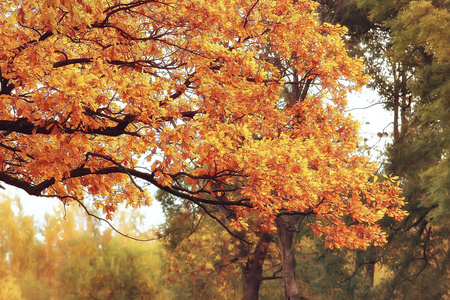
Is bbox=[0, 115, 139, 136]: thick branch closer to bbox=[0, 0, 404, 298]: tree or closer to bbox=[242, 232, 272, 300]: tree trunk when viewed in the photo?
bbox=[0, 0, 404, 298]: tree

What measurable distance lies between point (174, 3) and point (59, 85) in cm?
198

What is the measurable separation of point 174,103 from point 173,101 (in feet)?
0.80

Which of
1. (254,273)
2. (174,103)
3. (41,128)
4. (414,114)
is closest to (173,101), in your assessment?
(174,103)

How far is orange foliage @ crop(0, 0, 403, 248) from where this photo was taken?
753cm

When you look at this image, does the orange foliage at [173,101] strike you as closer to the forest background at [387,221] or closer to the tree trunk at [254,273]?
the forest background at [387,221]

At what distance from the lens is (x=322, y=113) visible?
35.6 feet

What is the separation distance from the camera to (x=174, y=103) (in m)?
8.60

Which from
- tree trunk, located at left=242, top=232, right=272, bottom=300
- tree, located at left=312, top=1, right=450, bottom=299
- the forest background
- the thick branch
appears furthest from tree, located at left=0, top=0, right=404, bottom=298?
tree trunk, located at left=242, top=232, right=272, bottom=300

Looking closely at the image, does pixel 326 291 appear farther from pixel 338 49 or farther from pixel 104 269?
pixel 104 269

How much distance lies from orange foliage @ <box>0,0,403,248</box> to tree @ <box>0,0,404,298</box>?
0.02 m

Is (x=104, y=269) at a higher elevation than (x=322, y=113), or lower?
higher

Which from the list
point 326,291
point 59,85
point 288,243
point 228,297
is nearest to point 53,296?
point 228,297

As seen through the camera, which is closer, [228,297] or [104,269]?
[228,297]

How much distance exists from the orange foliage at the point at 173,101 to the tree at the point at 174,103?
0.02m
